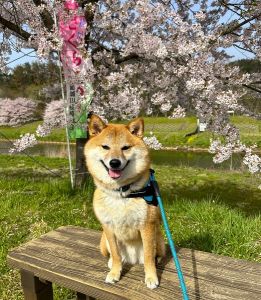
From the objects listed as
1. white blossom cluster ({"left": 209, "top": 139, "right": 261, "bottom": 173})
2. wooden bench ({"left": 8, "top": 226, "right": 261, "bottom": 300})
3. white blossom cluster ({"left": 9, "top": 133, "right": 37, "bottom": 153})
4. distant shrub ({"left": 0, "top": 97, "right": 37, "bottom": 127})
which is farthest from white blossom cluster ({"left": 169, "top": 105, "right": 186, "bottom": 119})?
distant shrub ({"left": 0, "top": 97, "right": 37, "bottom": 127})

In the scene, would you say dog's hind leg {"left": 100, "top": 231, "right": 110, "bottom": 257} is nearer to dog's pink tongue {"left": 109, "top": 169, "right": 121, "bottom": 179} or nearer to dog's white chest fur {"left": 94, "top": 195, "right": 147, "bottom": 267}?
dog's white chest fur {"left": 94, "top": 195, "right": 147, "bottom": 267}

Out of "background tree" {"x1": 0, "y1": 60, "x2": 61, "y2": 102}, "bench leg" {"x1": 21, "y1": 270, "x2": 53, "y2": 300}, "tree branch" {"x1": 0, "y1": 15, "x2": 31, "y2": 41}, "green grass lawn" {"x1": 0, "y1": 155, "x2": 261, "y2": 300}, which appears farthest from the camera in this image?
"background tree" {"x1": 0, "y1": 60, "x2": 61, "y2": 102}

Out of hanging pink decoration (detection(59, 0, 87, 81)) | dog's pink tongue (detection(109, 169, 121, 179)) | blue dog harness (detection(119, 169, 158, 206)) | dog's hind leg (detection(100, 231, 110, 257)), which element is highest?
hanging pink decoration (detection(59, 0, 87, 81))

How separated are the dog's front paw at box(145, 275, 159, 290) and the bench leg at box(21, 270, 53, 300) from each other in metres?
1.00

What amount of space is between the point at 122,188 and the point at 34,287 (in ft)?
3.91

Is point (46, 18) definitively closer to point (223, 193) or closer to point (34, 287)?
point (34, 287)

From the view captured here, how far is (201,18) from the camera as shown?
19.9 feet

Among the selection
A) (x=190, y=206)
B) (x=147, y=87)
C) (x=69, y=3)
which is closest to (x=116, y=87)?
(x=147, y=87)

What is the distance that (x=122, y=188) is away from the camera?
7.44ft

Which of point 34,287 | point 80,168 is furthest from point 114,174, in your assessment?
point 80,168

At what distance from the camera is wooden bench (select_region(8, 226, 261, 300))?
2.16 meters

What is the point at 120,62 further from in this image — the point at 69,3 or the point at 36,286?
the point at 36,286

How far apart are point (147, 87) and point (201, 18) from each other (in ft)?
5.03

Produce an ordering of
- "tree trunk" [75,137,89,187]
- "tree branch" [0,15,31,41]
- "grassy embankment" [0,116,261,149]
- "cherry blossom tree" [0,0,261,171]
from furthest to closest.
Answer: "grassy embankment" [0,116,261,149]
"tree trunk" [75,137,89,187]
"tree branch" [0,15,31,41]
"cherry blossom tree" [0,0,261,171]
